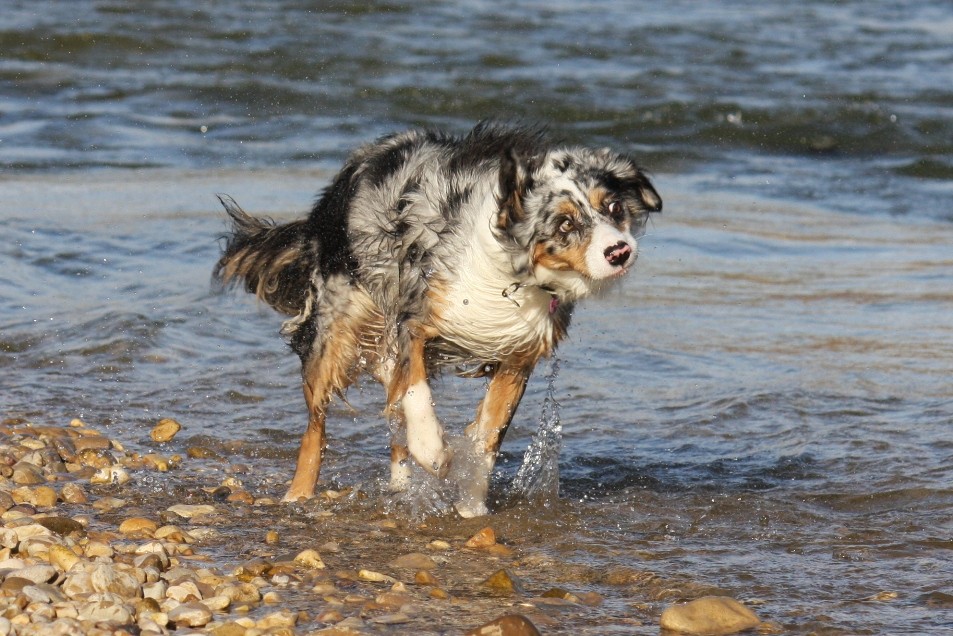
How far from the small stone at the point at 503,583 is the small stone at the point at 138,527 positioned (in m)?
1.31

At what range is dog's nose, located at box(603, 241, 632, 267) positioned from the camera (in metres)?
5.03

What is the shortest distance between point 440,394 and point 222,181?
5847mm

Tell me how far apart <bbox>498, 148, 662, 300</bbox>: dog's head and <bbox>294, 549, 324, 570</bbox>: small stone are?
1353 millimetres

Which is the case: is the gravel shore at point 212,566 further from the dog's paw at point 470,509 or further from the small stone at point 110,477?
the dog's paw at point 470,509

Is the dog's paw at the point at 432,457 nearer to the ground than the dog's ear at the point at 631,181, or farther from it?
nearer to the ground

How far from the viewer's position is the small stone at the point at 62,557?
183 inches

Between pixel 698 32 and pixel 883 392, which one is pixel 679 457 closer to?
pixel 883 392

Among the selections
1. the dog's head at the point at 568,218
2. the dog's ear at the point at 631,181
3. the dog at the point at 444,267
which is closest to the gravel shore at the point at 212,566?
the dog at the point at 444,267

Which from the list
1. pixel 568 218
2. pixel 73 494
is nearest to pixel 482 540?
→ pixel 568 218

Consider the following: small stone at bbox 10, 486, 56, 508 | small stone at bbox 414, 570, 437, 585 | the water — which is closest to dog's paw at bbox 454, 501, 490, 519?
the water

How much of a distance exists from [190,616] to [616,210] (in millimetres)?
2226

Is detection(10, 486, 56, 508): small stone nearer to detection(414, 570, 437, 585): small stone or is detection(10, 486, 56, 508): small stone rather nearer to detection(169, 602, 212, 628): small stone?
detection(169, 602, 212, 628): small stone

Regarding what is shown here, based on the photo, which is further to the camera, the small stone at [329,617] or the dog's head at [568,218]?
the dog's head at [568,218]

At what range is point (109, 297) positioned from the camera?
9219 mm
